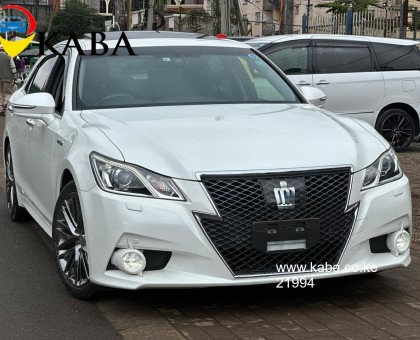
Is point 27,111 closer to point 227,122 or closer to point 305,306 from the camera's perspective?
point 227,122

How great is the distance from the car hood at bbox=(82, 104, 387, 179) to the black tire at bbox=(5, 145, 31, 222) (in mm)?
2308

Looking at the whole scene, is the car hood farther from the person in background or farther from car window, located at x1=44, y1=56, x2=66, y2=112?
the person in background

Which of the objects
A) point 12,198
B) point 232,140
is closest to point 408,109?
point 12,198

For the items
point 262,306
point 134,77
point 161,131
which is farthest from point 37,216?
point 262,306

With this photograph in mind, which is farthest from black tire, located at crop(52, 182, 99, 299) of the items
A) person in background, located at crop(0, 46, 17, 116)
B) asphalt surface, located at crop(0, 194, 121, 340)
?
person in background, located at crop(0, 46, 17, 116)

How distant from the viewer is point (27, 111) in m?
5.96

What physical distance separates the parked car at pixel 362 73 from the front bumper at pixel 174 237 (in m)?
8.01

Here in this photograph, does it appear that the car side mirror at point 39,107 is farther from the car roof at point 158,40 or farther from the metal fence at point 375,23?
the metal fence at point 375,23

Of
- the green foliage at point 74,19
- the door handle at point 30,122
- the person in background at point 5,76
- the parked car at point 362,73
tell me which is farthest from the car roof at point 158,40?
the green foliage at point 74,19

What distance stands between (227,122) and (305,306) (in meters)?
1.25

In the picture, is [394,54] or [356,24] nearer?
[394,54]

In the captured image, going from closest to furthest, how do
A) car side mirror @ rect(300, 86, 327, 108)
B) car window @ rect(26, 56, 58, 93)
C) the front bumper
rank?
1. the front bumper
2. car side mirror @ rect(300, 86, 327, 108)
3. car window @ rect(26, 56, 58, 93)

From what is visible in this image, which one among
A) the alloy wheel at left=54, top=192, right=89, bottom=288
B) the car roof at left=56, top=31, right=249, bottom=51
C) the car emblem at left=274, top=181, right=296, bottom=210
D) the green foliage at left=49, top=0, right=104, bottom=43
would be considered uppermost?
the car roof at left=56, top=31, right=249, bottom=51

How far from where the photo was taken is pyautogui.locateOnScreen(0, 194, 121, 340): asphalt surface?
4.57 metres
